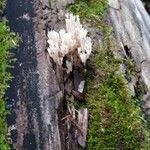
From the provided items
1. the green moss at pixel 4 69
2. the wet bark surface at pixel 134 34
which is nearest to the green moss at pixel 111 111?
the wet bark surface at pixel 134 34

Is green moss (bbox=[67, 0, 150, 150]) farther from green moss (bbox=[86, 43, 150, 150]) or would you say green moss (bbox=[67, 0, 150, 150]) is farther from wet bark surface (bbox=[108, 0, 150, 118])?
wet bark surface (bbox=[108, 0, 150, 118])

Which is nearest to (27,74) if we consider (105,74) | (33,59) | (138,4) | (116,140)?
(33,59)

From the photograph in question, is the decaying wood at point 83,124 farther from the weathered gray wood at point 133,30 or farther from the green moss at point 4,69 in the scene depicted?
the weathered gray wood at point 133,30

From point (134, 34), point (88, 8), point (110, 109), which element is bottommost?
point (110, 109)

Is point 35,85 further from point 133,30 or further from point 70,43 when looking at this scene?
point 133,30

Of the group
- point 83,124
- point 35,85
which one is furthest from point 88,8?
point 83,124

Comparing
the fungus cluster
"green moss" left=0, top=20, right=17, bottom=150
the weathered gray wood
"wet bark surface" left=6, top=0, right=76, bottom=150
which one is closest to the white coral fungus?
the fungus cluster

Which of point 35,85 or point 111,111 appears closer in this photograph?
point 111,111
